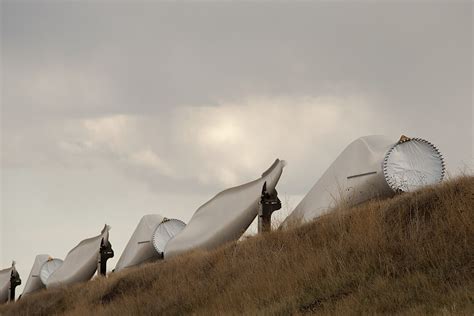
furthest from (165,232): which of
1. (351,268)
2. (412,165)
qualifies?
(351,268)

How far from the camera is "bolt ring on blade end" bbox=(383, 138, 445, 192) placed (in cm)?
1505

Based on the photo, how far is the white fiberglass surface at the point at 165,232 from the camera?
26.8 metres

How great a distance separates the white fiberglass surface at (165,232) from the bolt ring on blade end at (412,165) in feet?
43.9

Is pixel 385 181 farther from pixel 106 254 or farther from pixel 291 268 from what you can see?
pixel 106 254

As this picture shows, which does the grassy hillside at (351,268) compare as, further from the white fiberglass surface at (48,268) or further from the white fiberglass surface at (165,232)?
the white fiberglass surface at (48,268)

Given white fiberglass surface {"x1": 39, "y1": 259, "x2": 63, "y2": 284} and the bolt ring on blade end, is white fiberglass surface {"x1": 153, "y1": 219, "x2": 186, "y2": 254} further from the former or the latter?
the bolt ring on blade end

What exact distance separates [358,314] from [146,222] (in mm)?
20803

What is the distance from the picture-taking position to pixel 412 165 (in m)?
15.2

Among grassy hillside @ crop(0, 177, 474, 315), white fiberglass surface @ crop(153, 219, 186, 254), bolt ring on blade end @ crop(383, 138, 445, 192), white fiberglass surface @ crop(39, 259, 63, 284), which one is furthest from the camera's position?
white fiberglass surface @ crop(39, 259, 63, 284)

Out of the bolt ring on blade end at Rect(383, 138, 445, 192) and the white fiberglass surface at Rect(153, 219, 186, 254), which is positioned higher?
the white fiberglass surface at Rect(153, 219, 186, 254)

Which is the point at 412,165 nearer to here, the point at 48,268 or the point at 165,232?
the point at 165,232

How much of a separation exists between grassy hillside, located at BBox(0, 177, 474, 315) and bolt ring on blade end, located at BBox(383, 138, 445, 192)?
9.30 feet

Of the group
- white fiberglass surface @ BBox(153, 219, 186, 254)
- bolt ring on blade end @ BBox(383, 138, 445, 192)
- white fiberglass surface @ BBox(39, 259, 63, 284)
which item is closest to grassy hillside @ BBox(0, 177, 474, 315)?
bolt ring on blade end @ BBox(383, 138, 445, 192)

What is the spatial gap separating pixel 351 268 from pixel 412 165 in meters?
6.00
